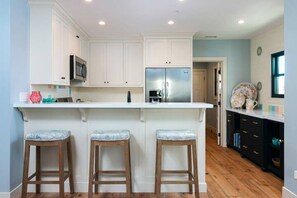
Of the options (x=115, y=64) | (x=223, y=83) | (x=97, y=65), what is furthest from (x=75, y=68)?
(x=223, y=83)

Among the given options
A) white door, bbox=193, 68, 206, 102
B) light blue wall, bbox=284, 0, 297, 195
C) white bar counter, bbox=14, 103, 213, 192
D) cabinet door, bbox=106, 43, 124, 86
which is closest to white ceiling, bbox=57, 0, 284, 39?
cabinet door, bbox=106, 43, 124, 86

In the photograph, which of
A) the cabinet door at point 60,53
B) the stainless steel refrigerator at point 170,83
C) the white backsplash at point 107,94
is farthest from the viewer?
the white backsplash at point 107,94

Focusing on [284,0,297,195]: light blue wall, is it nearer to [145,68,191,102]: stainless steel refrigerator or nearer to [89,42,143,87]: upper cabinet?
[145,68,191,102]: stainless steel refrigerator

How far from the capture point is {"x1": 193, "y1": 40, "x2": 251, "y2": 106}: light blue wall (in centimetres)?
520

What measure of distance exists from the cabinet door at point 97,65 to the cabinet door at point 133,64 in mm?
534

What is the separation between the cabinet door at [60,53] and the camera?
10.6 ft

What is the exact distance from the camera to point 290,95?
245 cm

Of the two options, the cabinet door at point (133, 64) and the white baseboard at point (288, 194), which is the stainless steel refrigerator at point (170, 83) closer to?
the cabinet door at point (133, 64)

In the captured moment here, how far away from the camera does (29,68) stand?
3.03 metres

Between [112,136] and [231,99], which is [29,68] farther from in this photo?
[231,99]

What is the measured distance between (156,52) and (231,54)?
1.86 m

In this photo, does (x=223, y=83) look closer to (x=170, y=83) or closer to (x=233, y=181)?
(x=170, y=83)

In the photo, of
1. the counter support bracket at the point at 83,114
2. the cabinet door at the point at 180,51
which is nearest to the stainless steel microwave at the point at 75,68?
the counter support bracket at the point at 83,114

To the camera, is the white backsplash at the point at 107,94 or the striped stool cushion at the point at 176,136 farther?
the white backsplash at the point at 107,94
